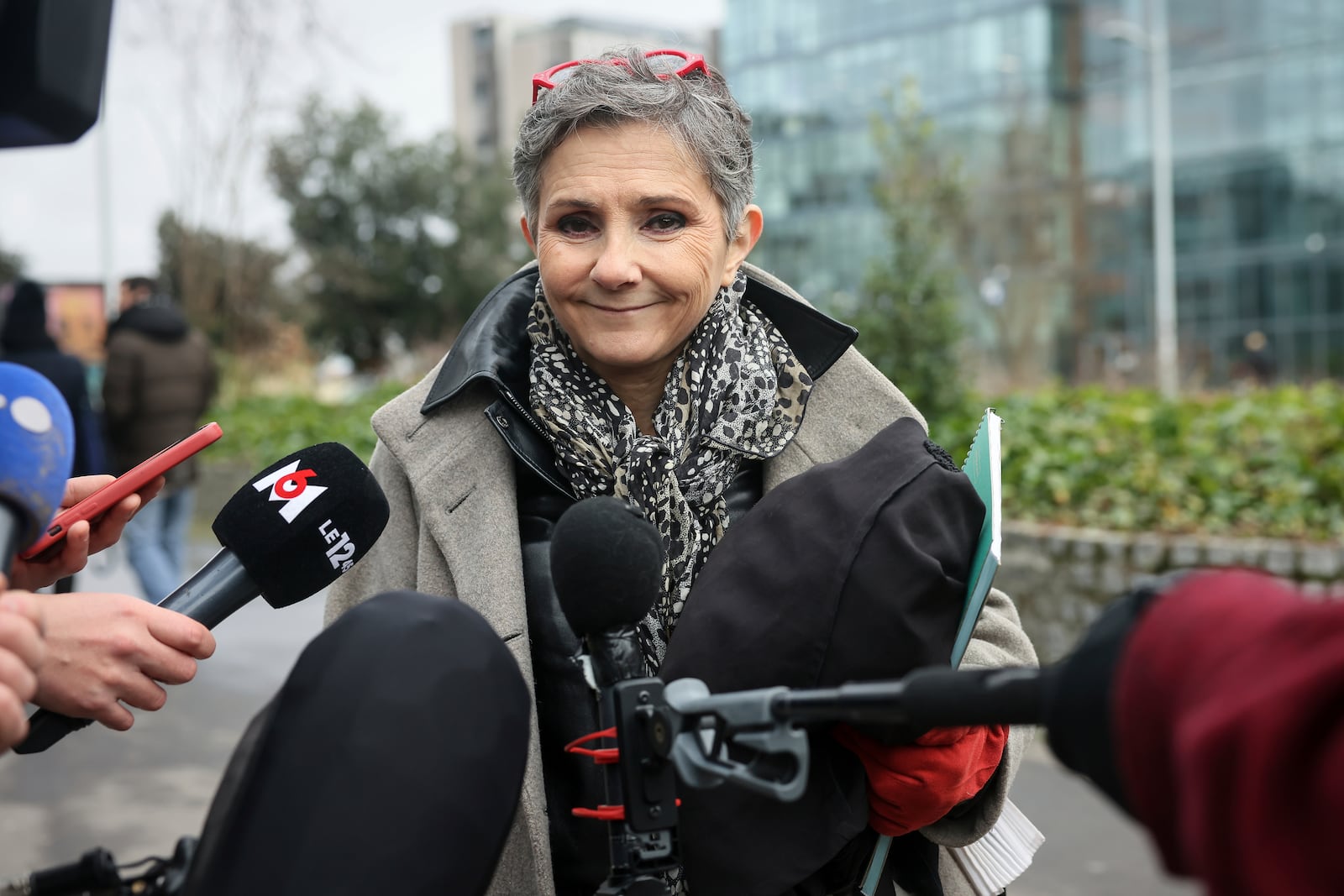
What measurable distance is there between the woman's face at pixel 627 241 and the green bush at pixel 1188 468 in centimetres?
495

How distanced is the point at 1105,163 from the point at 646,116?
34.9m

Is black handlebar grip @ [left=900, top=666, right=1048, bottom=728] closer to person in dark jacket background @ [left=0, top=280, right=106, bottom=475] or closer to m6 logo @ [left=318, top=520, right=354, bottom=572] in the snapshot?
m6 logo @ [left=318, top=520, right=354, bottom=572]

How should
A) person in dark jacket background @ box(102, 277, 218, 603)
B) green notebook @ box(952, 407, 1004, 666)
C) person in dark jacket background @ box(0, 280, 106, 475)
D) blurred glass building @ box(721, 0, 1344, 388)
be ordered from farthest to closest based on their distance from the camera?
blurred glass building @ box(721, 0, 1344, 388) → person in dark jacket background @ box(102, 277, 218, 603) → person in dark jacket background @ box(0, 280, 106, 475) → green notebook @ box(952, 407, 1004, 666)

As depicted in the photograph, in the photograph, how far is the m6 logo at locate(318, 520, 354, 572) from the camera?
5.51 ft

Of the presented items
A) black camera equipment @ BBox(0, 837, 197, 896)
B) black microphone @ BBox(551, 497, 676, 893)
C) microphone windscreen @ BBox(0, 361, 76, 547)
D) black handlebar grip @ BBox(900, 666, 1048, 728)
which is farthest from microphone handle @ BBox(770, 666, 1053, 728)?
black camera equipment @ BBox(0, 837, 197, 896)

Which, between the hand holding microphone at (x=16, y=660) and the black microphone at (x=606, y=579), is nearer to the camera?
the hand holding microphone at (x=16, y=660)

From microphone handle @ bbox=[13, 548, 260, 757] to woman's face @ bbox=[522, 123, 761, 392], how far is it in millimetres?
763

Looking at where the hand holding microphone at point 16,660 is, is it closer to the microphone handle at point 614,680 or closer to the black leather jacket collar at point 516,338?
the microphone handle at point 614,680

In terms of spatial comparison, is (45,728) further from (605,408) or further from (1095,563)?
(1095,563)

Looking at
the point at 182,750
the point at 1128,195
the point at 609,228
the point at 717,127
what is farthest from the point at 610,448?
the point at 1128,195

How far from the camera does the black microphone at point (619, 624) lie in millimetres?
1273

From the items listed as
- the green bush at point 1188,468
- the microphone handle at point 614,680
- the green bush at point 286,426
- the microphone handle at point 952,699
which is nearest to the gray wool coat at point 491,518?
the microphone handle at point 614,680

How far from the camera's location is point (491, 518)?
2.17 metres

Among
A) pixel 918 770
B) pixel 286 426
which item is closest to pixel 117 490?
pixel 918 770
